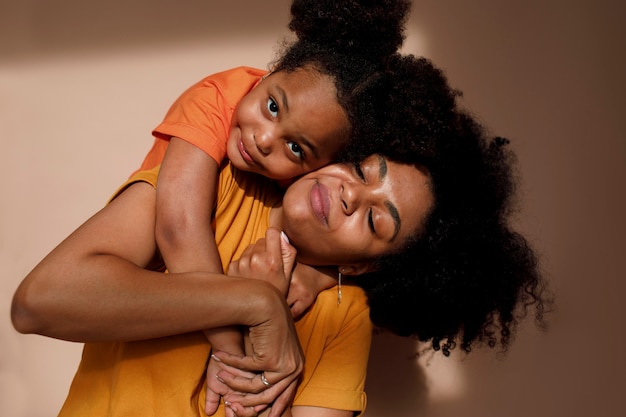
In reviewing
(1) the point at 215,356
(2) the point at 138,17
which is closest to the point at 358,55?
(1) the point at 215,356

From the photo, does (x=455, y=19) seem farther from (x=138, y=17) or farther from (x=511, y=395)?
(x=511, y=395)

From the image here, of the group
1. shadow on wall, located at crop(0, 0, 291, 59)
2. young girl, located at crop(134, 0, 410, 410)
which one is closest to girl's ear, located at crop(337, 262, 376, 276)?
young girl, located at crop(134, 0, 410, 410)

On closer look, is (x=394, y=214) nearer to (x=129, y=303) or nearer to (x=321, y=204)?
(x=321, y=204)

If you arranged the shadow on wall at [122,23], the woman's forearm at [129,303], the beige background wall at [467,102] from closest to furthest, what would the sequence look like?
the woman's forearm at [129,303] → the beige background wall at [467,102] → the shadow on wall at [122,23]

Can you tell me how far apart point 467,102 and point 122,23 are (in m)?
A: 1.03

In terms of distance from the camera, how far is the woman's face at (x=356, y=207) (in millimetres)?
1326

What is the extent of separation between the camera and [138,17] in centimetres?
215

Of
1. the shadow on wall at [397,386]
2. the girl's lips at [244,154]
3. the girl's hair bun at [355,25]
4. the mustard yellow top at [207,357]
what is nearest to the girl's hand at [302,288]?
the mustard yellow top at [207,357]

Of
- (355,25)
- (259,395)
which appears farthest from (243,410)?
(355,25)

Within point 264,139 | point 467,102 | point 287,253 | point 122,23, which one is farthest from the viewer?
point 122,23

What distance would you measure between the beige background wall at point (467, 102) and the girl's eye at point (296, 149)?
2.76ft

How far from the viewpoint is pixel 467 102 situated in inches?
79.4

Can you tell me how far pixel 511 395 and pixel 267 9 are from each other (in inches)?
50.9

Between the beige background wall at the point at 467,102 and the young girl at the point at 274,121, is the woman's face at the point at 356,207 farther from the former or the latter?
the beige background wall at the point at 467,102
